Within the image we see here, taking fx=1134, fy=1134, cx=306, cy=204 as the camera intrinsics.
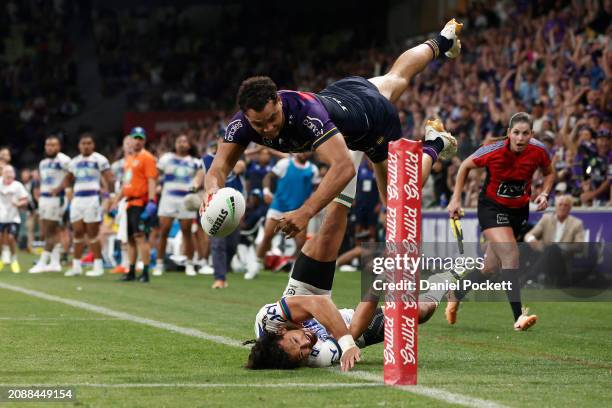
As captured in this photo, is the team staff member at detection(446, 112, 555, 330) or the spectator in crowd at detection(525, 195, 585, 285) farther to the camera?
the spectator in crowd at detection(525, 195, 585, 285)

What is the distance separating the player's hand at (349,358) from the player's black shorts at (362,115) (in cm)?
166

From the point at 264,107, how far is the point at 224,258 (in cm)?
971

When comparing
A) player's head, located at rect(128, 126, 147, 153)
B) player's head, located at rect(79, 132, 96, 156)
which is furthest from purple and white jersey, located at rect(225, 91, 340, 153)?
player's head, located at rect(79, 132, 96, 156)

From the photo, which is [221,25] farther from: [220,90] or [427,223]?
[427,223]

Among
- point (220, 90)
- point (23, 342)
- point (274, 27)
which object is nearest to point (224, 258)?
point (23, 342)

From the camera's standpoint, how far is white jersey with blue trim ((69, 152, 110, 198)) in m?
19.7

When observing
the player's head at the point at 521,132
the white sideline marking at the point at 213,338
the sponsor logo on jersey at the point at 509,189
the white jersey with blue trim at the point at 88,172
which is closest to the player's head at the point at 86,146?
the white jersey with blue trim at the point at 88,172

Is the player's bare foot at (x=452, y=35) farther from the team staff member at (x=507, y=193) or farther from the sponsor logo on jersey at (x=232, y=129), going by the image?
the sponsor logo on jersey at (x=232, y=129)

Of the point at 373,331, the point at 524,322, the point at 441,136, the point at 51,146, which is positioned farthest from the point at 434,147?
the point at 51,146

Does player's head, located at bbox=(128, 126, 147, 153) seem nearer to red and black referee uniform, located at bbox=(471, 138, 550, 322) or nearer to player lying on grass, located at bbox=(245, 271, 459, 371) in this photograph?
red and black referee uniform, located at bbox=(471, 138, 550, 322)

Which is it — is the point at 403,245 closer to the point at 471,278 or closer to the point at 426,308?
the point at 426,308

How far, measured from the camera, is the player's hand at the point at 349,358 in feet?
26.5

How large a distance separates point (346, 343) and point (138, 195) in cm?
1115

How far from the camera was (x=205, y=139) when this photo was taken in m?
32.0
